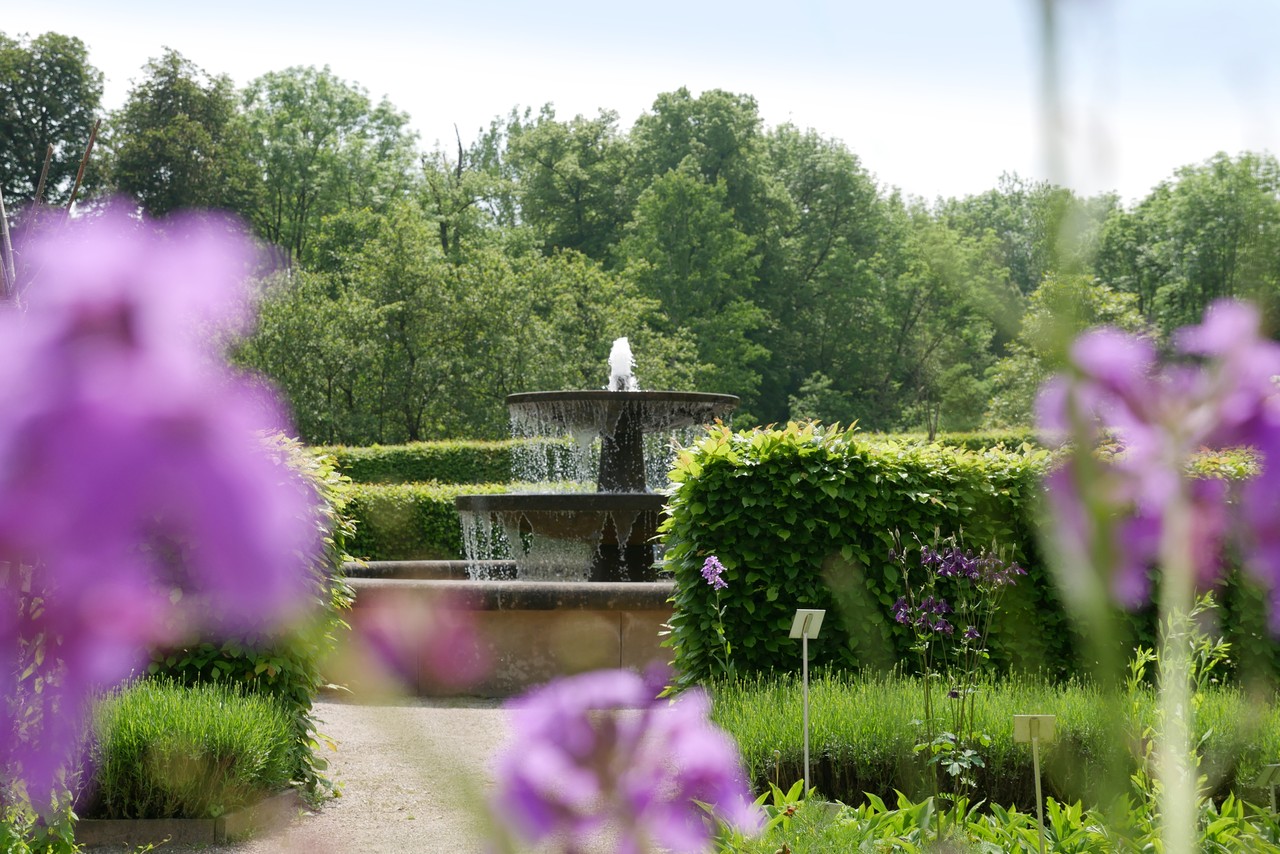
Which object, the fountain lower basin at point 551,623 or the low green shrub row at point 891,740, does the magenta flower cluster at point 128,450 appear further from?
the fountain lower basin at point 551,623

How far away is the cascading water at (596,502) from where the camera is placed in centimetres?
1011

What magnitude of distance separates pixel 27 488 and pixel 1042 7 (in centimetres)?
32

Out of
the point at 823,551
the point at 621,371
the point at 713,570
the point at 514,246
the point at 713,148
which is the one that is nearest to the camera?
the point at 713,570

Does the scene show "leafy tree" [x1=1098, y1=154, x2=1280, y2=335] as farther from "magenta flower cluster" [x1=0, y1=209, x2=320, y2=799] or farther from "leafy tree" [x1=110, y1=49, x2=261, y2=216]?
"leafy tree" [x1=110, y1=49, x2=261, y2=216]

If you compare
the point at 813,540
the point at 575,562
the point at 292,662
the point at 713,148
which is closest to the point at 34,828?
the point at 292,662

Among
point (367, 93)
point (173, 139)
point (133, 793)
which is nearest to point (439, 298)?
point (173, 139)

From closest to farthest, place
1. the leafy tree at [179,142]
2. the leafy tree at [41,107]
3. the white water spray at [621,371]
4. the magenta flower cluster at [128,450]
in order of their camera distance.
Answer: the magenta flower cluster at [128,450] < the white water spray at [621,371] < the leafy tree at [41,107] < the leafy tree at [179,142]

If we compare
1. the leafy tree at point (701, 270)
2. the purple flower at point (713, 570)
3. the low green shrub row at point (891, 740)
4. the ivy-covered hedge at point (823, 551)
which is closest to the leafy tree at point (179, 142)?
the leafy tree at point (701, 270)

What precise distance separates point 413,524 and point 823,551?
9770mm

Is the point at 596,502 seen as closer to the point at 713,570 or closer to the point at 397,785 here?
the point at 713,570

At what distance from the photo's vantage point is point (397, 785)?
5.89 metres

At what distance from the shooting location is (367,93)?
42906 mm

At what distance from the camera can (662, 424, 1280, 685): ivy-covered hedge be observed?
6621mm

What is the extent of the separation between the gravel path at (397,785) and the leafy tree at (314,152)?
3096 centimetres
